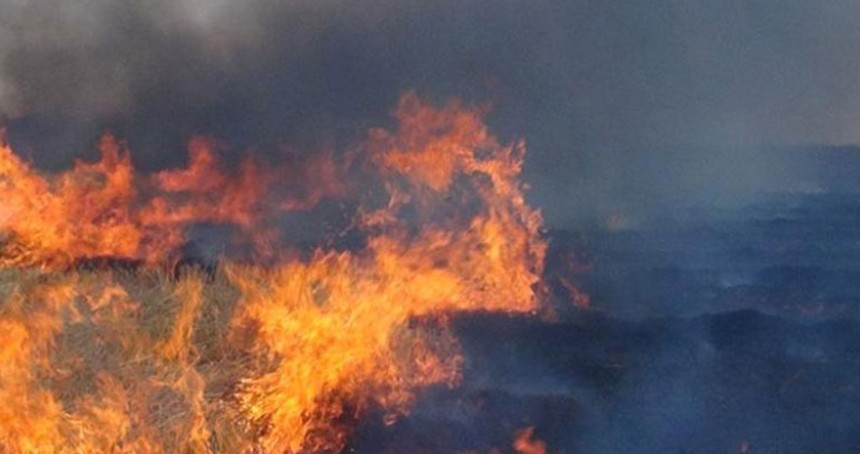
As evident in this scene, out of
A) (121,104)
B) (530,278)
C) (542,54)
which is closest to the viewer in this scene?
(530,278)

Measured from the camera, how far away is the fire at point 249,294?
21.2ft

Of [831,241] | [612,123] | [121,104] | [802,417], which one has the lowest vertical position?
[802,417]

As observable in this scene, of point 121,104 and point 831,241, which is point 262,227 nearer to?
point 121,104

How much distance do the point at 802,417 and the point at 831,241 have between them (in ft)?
15.0

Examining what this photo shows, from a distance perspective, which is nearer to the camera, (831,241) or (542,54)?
(831,241)

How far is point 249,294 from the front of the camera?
7.94 metres

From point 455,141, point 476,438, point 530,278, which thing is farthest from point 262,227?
point 476,438

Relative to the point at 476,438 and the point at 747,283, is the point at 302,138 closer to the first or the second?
the point at 747,283

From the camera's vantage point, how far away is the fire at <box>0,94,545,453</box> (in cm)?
646

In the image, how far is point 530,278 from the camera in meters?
8.95

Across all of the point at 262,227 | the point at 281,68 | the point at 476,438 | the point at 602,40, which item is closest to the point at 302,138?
the point at 281,68

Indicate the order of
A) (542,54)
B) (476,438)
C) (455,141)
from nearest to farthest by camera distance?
(476,438), (455,141), (542,54)

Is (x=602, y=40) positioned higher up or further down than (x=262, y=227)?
higher up

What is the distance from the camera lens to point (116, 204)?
10.4 meters
